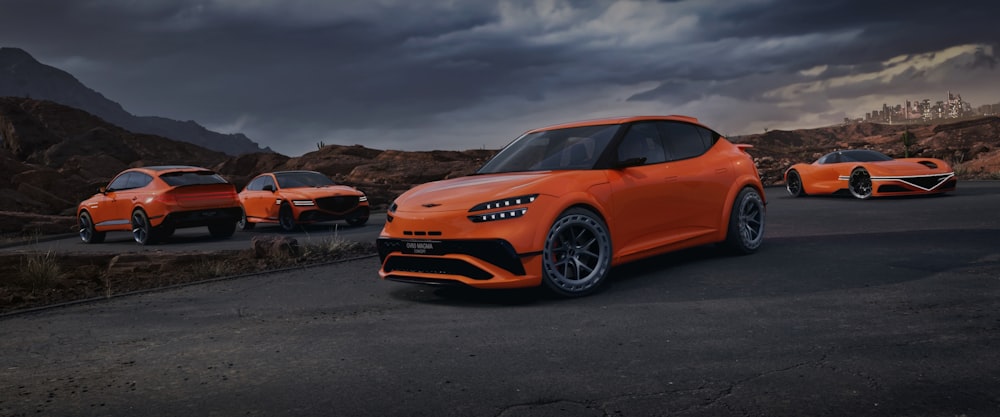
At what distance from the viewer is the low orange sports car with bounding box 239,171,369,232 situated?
17.6 metres

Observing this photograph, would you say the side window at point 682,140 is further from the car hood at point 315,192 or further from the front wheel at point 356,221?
the front wheel at point 356,221

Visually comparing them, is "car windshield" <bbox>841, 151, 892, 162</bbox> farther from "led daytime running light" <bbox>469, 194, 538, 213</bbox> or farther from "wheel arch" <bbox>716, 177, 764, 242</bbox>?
"led daytime running light" <bbox>469, 194, 538, 213</bbox>

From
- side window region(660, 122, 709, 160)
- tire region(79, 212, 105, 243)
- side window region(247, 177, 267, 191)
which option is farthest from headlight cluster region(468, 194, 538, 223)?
tire region(79, 212, 105, 243)

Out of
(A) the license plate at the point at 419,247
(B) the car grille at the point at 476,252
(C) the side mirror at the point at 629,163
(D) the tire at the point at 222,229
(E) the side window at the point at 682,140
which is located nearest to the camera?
(B) the car grille at the point at 476,252

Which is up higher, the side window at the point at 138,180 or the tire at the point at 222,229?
the side window at the point at 138,180

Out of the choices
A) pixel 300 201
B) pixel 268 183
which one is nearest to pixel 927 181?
pixel 300 201

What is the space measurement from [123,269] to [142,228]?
17.3 ft

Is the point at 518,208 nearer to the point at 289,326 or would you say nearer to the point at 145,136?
the point at 289,326

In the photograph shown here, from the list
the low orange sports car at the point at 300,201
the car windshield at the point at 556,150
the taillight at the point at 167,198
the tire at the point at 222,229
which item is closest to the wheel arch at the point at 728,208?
the car windshield at the point at 556,150

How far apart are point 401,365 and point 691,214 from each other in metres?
4.41

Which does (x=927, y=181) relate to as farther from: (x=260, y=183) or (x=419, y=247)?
(x=260, y=183)

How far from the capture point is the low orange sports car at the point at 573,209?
21.4ft

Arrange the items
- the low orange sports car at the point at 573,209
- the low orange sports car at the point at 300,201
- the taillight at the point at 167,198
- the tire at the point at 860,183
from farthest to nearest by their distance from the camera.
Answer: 1. the tire at the point at 860,183
2. the low orange sports car at the point at 300,201
3. the taillight at the point at 167,198
4. the low orange sports car at the point at 573,209

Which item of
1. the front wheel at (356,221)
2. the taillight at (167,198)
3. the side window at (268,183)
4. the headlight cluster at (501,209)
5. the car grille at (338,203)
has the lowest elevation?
the front wheel at (356,221)
